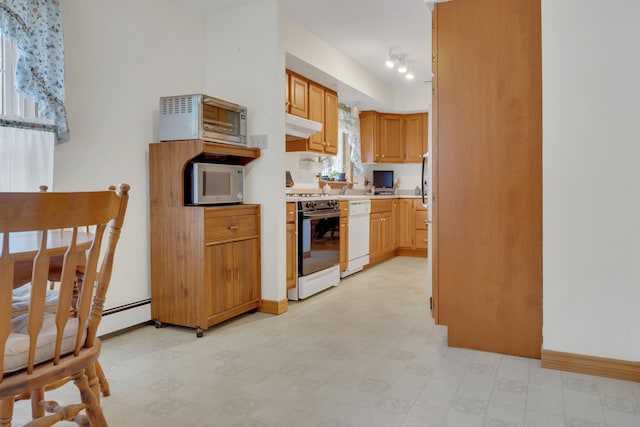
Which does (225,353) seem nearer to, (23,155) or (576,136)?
(23,155)

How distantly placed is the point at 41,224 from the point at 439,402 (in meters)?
1.72

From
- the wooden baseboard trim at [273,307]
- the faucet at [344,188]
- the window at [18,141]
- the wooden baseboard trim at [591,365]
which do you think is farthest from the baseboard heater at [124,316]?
the faucet at [344,188]

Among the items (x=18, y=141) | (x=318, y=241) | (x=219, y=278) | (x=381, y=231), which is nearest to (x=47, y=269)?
(x=18, y=141)

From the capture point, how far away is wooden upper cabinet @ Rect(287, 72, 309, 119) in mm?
4316

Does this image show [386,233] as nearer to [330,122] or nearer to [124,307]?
[330,122]

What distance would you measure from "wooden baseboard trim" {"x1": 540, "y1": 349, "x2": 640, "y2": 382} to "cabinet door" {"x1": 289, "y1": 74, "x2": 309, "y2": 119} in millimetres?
3089

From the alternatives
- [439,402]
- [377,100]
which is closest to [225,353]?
[439,402]

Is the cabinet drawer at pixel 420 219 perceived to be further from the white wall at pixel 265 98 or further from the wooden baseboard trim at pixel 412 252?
the white wall at pixel 265 98

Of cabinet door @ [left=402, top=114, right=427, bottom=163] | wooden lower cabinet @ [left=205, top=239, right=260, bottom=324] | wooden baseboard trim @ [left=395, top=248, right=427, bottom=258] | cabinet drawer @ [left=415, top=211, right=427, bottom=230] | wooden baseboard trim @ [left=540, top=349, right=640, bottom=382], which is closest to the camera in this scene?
wooden baseboard trim @ [left=540, top=349, right=640, bottom=382]

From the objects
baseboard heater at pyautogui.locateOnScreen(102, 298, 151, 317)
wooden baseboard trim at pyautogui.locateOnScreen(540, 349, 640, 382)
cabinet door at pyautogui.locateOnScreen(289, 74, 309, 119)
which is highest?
cabinet door at pyautogui.locateOnScreen(289, 74, 309, 119)

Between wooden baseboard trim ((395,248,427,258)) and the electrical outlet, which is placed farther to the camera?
wooden baseboard trim ((395,248,427,258))

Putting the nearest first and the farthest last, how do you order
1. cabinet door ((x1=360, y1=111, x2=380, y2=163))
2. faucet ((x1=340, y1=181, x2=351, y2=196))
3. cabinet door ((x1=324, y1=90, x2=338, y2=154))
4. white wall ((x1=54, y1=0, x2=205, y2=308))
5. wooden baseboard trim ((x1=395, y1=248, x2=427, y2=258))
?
white wall ((x1=54, y1=0, x2=205, y2=308)) < cabinet door ((x1=324, y1=90, x2=338, y2=154)) < faucet ((x1=340, y1=181, x2=351, y2=196)) < wooden baseboard trim ((x1=395, y1=248, x2=427, y2=258)) < cabinet door ((x1=360, y1=111, x2=380, y2=163))

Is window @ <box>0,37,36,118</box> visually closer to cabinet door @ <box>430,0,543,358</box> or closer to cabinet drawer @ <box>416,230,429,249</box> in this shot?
cabinet door @ <box>430,0,543,358</box>

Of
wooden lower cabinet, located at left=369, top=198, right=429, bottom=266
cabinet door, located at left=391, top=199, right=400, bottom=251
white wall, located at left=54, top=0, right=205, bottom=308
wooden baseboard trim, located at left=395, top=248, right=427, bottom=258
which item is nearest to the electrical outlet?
white wall, located at left=54, top=0, right=205, bottom=308
